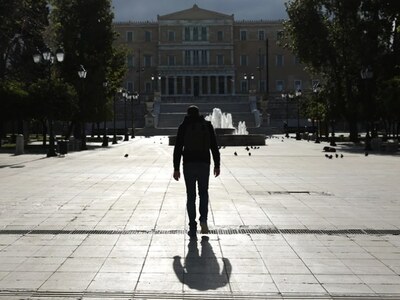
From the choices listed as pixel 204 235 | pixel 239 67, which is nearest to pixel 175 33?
pixel 239 67

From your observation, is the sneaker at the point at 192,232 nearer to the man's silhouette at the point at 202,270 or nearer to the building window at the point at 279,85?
the man's silhouette at the point at 202,270

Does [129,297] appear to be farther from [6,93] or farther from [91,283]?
[6,93]

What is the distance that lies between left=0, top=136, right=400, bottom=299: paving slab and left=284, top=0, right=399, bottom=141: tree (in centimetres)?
2719

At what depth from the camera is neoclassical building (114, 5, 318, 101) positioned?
114 meters

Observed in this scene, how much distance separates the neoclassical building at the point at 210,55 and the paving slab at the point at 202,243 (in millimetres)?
99273

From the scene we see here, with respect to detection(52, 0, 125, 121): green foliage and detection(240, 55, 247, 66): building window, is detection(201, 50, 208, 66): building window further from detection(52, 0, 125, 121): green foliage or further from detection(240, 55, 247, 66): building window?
detection(52, 0, 125, 121): green foliage

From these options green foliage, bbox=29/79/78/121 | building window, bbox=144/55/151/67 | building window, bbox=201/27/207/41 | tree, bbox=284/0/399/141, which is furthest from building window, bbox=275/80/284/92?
green foliage, bbox=29/79/78/121

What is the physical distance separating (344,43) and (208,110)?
46282mm

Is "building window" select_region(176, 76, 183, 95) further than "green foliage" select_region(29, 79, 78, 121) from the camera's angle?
Yes

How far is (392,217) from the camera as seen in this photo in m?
10.0

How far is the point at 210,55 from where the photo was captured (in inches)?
4557

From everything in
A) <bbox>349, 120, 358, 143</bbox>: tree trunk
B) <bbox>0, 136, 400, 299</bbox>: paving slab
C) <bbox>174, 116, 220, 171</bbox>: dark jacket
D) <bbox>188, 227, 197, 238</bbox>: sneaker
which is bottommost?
<bbox>0, 136, 400, 299</bbox>: paving slab

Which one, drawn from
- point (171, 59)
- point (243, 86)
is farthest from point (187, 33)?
point (243, 86)

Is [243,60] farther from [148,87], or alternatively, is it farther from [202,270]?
[202,270]
